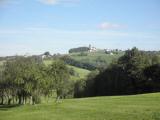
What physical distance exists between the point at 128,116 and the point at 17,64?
53308 millimetres

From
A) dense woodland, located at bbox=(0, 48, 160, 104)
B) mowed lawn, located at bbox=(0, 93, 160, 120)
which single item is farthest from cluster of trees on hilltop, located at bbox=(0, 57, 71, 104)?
mowed lawn, located at bbox=(0, 93, 160, 120)

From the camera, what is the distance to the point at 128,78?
9288cm

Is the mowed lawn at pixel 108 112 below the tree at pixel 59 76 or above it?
below

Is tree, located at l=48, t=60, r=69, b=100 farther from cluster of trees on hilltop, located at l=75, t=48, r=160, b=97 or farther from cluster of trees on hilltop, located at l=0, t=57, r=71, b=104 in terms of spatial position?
cluster of trees on hilltop, located at l=75, t=48, r=160, b=97

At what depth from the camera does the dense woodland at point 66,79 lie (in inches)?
2731

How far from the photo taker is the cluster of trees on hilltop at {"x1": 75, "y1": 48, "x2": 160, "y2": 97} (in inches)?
3445

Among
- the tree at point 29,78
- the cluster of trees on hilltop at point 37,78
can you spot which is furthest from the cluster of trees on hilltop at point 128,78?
the tree at point 29,78

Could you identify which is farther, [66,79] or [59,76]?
[66,79]

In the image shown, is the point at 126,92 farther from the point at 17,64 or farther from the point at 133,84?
the point at 17,64

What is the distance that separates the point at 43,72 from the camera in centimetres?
7075

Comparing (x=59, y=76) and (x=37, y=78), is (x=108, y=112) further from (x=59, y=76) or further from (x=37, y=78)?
(x=59, y=76)

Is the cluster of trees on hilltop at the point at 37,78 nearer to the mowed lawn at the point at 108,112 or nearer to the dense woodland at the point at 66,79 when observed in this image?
the dense woodland at the point at 66,79

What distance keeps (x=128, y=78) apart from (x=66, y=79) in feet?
80.8

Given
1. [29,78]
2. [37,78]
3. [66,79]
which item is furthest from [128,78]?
[29,78]
